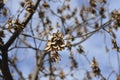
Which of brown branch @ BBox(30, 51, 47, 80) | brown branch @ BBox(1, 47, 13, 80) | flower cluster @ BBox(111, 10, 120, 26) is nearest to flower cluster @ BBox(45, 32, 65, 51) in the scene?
brown branch @ BBox(1, 47, 13, 80)

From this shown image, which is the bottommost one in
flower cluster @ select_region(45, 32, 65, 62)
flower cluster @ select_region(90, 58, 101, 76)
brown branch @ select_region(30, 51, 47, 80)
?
flower cluster @ select_region(90, 58, 101, 76)

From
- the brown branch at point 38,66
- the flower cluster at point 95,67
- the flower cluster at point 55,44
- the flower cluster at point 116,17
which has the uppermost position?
the flower cluster at point 116,17

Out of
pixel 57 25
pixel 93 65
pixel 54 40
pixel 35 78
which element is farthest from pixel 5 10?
pixel 54 40

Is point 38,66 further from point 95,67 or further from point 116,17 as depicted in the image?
point 95,67

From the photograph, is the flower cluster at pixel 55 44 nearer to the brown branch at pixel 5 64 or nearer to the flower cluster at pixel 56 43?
the flower cluster at pixel 56 43

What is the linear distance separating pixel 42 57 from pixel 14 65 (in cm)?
95

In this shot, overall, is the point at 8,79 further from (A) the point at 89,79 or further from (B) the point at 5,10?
(A) the point at 89,79

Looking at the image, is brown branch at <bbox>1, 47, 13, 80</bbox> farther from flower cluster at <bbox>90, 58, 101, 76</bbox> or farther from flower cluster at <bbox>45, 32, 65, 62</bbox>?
flower cluster at <bbox>45, 32, 65, 62</bbox>

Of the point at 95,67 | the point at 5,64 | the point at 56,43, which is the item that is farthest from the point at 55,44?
the point at 5,64

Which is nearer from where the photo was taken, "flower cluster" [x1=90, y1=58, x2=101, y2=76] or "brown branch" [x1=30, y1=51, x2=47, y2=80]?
"flower cluster" [x1=90, y1=58, x2=101, y2=76]

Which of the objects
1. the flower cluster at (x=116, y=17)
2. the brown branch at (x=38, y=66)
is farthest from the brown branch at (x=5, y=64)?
the brown branch at (x=38, y=66)

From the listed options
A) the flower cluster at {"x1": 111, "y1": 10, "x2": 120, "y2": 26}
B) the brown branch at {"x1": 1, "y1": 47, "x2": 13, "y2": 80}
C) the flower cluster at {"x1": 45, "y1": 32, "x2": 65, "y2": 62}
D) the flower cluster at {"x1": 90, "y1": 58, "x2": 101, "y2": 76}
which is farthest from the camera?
the flower cluster at {"x1": 111, "y1": 10, "x2": 120, "y2": 26}

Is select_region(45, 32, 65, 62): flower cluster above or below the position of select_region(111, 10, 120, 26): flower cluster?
below

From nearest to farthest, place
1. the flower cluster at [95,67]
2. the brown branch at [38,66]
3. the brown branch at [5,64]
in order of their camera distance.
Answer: the flower cluster at [95,67]
the brown branch at [5,64]
the brown branch at [38,66]
